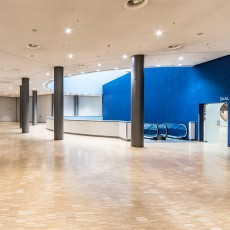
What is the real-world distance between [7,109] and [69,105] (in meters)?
→ 13.1

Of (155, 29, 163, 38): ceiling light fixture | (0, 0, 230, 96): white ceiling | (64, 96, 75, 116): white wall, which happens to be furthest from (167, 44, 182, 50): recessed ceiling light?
(64, 96, 75, 116): white wall

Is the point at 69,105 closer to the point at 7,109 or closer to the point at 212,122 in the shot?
the point at 7,109

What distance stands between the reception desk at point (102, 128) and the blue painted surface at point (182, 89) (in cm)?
340

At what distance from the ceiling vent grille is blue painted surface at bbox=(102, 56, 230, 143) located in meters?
6.98

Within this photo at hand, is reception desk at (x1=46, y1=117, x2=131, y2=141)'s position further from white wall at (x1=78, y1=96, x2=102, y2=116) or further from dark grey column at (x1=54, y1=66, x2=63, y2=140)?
white wall at (x1=78, y1=96, x2=102, y2=116)

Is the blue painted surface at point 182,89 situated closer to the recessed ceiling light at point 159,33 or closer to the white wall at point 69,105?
the recessed ceiling light at point 159,33

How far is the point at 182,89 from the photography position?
542 inches

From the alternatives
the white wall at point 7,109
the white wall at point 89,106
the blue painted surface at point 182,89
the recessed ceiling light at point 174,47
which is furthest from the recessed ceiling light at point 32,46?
the white wall at point 7,109

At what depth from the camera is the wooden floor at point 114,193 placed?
3195 millimetres

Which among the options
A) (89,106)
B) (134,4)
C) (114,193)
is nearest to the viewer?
(114,193)

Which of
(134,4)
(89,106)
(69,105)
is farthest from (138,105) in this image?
(69,105)

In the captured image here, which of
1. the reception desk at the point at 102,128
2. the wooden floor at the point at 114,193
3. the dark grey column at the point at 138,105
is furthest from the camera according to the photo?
the reception desk at the point at 102,128

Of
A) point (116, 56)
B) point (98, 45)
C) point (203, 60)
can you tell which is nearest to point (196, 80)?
point (203, 60)

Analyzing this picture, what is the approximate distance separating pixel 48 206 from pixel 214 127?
10.8 m
